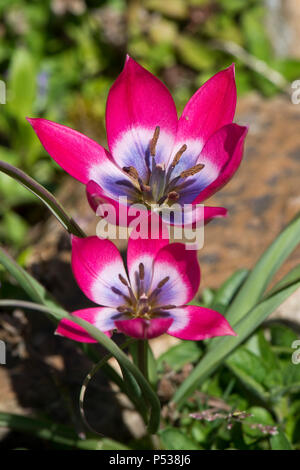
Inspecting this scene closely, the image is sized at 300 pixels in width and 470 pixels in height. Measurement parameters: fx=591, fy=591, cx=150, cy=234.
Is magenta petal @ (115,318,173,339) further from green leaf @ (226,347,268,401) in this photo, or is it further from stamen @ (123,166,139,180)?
green leaf @ (226,347,268,401)

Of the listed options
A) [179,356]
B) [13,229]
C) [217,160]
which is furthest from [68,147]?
[13,229]

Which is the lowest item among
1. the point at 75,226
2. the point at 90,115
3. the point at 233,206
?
the point at 75,226

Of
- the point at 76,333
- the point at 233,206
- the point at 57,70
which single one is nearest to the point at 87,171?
the point at 76,333

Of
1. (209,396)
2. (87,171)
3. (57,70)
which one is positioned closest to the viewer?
(87,171)

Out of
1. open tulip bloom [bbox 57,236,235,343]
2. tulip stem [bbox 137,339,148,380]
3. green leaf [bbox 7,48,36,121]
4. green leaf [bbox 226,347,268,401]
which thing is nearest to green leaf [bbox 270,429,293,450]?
green leaf [bbox 226,347,268,401]

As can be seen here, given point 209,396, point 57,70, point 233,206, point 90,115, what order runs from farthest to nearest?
point 57,70, point 90,115, point 233,206, point 209,396

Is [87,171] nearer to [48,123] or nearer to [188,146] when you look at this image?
[48,123]
